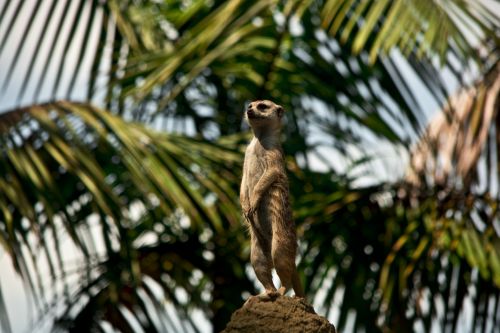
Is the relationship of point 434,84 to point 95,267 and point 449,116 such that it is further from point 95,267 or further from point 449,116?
point 95,267

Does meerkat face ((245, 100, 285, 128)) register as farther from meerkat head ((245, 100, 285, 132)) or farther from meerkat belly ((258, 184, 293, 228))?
meerkat belly ((258, 184, 293, 228))

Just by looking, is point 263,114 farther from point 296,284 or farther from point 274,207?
point 296,284

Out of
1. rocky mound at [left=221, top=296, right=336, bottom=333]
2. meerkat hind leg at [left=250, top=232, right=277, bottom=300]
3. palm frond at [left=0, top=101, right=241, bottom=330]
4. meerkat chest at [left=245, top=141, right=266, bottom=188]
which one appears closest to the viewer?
rocky mound at [left=221, top=296, right=336, bottom=333]

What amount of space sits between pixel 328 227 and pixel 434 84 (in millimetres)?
2353

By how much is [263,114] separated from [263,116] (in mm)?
13

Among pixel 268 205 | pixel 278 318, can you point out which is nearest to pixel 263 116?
pixel 268 205

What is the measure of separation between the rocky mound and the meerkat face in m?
1.05

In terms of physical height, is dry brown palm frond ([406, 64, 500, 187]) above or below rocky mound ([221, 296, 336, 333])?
below

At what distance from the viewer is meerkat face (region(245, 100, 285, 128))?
779 cm

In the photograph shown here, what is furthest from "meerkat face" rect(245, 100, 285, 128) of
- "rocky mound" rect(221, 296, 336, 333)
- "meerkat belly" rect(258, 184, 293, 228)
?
"rocky mound" rect(221, 296, 336, 333)

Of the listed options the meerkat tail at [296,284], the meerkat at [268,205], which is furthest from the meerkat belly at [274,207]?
the meerkat tail at [296,284]

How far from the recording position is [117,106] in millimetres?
14625

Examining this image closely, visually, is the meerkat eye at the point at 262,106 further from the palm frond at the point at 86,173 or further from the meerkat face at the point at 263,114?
the palm frond at the point at 86,173

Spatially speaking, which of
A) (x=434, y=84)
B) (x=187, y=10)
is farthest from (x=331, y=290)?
(x=187, y=10)
